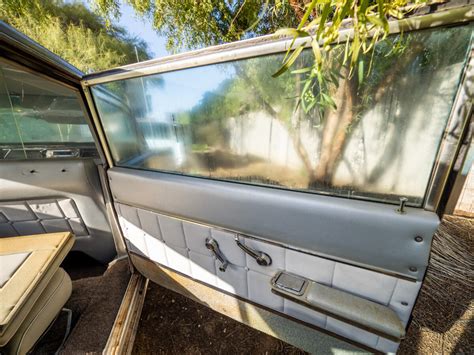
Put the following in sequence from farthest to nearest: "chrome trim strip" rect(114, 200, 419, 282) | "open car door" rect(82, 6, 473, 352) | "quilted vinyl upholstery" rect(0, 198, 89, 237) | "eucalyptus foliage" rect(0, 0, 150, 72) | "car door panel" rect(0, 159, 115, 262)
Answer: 1. "eucalyptus foliage" rect(0, 0, 150, 72)
2. "quilted vinyl upholstery" rect(0, 198, 89, 237)
3. "car door panel" rect(0, 159, 115, 262)
4. "chrome trim strip" rect(114, 200, 419, 282)
5. "open car door" rect(82, 6, 473, 352)

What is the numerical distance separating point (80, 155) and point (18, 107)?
491 mm

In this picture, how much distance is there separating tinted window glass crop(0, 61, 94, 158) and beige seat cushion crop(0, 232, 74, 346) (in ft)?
2.44

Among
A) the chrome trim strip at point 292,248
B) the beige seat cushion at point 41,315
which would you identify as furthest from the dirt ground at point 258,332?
the chrome trim strip at point 292,248

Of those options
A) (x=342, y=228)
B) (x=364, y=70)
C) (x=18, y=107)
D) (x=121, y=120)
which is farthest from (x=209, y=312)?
(x=18, y=107)

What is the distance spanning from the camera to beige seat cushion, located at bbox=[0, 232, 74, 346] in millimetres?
873

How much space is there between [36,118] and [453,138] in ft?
7.83

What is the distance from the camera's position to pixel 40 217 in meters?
1.64

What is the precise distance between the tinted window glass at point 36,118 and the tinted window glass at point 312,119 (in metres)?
0.71

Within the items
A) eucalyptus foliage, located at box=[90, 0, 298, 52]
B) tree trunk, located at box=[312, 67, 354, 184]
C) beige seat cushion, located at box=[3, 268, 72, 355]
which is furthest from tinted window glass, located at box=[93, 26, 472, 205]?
eucalyptus foliage, located at box=[90, 0, 298, 52]

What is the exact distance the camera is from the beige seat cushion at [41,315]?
0.93 m

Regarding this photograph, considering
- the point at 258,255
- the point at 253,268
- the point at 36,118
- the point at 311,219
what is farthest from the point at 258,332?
the point at 36,118

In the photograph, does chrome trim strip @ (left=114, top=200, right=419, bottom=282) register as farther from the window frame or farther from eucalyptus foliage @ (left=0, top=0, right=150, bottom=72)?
eucalyptus foliage @ (left=0, top=0, right=150, bottom=72)

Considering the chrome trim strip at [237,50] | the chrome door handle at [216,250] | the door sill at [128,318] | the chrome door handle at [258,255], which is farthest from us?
the door sill at [128,318]

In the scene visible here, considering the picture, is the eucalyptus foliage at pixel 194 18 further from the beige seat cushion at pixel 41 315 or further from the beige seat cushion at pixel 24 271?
the beige seat cushion at pixel 41 315
